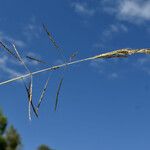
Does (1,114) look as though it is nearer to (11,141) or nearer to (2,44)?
(11,141)

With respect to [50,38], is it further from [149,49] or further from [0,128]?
[0,128]

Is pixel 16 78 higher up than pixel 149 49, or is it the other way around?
pixel 149 49

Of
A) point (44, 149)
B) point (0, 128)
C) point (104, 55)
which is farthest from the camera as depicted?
point (44, 149)

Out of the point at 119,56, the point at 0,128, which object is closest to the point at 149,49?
the point at 119,56

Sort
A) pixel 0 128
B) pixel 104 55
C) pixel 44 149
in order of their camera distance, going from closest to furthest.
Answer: pixel 104 55 < pixel 0 128 < pixel 44 149

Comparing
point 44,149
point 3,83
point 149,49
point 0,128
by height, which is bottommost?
point 3,83

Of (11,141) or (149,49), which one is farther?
(11,141)

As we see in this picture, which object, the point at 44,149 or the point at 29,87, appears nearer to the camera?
the point at 29,87

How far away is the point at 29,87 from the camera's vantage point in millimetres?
3096

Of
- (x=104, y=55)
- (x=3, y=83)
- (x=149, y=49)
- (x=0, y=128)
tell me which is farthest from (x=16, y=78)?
(x=0, y=128)

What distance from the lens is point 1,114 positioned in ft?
212

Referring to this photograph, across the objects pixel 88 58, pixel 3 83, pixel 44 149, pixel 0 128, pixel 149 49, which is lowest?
pixel 3 83

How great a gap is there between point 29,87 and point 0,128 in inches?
2446

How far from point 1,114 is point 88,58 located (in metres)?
62.4
